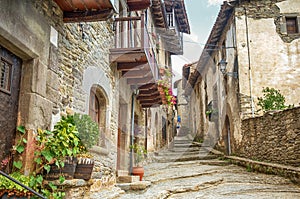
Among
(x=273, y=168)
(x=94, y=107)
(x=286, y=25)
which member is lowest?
(x=273, y=168)

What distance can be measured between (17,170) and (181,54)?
18094mm

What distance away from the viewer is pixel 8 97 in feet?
12.8

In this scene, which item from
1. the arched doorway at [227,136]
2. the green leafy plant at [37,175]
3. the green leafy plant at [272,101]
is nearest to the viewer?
the green leafy plant at [37,175]

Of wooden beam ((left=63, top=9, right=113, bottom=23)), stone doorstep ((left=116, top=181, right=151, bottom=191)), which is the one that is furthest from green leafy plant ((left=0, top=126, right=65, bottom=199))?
stone doorstep ((left=116, top=181, right=151, bottom=191))

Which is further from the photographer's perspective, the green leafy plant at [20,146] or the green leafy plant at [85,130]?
the green leafy plant at [85,130]

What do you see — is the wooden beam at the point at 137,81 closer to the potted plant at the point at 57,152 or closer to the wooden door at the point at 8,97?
the potted plant at the point at 57,152

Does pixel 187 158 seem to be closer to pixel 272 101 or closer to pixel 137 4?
pixel 272 101

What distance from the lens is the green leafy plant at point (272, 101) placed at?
10.5 meters

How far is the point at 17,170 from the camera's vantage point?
3.83 meters

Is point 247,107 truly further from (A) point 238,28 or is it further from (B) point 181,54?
(B) point 181,54

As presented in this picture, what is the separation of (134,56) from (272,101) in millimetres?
5478

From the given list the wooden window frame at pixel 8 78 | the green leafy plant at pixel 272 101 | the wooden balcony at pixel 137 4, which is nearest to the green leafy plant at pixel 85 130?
the wooden window frame at pixel 8 78

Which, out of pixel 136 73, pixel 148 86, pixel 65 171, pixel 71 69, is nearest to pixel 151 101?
pixel 148 86

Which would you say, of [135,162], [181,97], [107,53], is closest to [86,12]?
[107,53]
